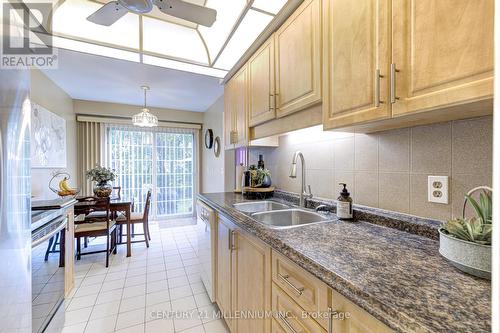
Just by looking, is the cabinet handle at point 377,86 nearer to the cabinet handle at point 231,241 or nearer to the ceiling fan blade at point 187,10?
the cabinet handle at point 231,241

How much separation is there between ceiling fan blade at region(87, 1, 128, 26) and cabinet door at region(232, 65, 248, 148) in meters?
0.98

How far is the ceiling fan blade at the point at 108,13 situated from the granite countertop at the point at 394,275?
5.53ft

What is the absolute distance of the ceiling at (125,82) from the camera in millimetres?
2619

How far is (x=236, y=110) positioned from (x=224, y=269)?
4.77ft

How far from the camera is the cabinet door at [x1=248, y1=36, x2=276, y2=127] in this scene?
5.17 feet

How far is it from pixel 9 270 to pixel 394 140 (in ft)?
6.23

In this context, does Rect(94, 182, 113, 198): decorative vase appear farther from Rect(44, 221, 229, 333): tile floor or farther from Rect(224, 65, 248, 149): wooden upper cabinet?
Rect(224, 65, 248, 149): wooden upper cabinet

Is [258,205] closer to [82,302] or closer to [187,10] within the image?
[187,10]

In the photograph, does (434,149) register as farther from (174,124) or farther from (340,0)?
(174,124)

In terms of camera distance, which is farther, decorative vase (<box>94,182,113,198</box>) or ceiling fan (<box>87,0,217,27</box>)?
decorative vase (<box>94,182,113,198</box>)

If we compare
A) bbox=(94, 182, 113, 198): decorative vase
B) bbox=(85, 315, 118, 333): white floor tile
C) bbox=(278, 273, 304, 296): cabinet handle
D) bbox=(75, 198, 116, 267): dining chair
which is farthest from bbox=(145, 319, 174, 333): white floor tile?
bbox=(94, 182, 113, 198): decorative vase

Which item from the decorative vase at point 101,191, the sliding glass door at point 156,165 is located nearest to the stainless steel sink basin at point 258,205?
the decorative vase at point 101,191

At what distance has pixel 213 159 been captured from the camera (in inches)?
169

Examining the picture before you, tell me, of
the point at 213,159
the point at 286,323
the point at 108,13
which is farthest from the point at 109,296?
the point at 213,159
